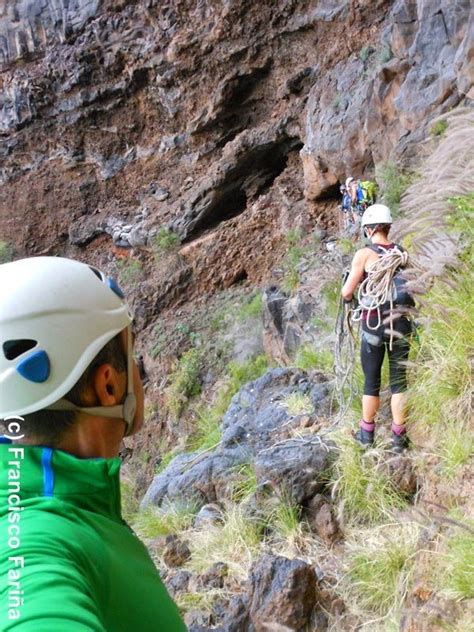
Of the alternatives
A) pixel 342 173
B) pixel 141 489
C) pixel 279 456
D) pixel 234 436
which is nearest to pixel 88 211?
pixel 342 173

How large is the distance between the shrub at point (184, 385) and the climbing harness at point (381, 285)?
6249 mm

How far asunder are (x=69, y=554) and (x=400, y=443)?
3148mm

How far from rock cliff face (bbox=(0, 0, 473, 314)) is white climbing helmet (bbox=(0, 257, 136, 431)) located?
7.85 meters

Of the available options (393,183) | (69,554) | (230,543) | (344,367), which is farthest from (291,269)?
(69,554)

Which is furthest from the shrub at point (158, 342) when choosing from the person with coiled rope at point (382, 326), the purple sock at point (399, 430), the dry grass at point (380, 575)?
the dry grass at point (380, 575)

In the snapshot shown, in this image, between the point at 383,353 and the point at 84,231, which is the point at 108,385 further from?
the point at 84,231

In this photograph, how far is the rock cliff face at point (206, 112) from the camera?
368 inches

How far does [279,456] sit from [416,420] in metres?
1.03

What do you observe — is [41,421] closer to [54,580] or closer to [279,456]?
[54,580]

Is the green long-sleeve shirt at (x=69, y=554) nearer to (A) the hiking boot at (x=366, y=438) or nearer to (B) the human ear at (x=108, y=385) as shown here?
(B) the human ear at (x=108, y=385)

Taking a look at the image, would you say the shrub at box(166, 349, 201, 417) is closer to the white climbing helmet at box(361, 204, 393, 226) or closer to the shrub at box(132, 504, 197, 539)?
the shrub at box(132, 504, 197, 539)

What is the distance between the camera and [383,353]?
4.04 metres

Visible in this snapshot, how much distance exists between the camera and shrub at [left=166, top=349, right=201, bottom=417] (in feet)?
32.1

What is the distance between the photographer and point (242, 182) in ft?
42.0
